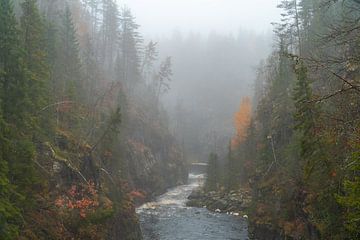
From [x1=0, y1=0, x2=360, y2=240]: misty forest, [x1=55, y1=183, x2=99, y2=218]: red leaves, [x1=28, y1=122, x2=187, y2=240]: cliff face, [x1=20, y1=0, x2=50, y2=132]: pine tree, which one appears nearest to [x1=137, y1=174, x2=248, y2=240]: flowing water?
[x1=0, y1=0, x2=360, y2=240]: misty forest

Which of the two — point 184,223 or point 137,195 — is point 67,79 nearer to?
point 137,195

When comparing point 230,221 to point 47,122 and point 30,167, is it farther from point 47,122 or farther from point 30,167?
point 30,167

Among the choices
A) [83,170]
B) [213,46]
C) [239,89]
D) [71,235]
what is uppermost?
[213,46]

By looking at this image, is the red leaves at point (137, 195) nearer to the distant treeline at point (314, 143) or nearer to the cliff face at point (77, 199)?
the cliff face at point (77, 199)

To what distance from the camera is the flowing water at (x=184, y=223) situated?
35781 mm

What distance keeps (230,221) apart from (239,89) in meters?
100

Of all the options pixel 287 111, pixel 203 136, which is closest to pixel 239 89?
pixel 203 136

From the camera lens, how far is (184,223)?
135 ft

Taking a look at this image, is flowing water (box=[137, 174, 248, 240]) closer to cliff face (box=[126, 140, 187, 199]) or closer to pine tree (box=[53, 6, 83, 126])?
cliff face (box=[126, 140, 187, 199])

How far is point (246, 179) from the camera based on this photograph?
58.5m

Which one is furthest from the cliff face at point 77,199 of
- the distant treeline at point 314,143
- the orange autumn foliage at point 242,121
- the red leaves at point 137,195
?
the orange autumn foliage at point 242,121

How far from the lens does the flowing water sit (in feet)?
117

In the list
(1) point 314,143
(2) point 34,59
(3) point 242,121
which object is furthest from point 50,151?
(3) point 242,121

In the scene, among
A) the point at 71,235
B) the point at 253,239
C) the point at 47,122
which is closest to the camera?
the point at 71,235
